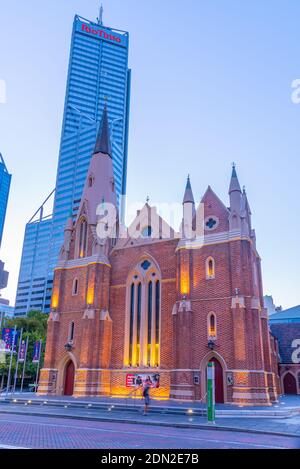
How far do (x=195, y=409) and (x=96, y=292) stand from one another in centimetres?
1417

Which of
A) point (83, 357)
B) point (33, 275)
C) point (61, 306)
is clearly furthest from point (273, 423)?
point (33, 275)

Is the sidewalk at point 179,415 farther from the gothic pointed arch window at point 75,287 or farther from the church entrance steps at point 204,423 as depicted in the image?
the gothic pointed arch window at point 75,287

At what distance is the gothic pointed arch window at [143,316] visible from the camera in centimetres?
3135

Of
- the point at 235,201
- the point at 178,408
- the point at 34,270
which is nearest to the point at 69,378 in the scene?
the point at 178,408

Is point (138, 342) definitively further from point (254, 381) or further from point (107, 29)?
point (107, 29)

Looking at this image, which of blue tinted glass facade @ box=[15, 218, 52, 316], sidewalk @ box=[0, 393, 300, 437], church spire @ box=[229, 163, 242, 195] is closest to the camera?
sidewalk @ box=[0, 393, 300, 437]

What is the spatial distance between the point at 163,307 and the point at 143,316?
2019mm

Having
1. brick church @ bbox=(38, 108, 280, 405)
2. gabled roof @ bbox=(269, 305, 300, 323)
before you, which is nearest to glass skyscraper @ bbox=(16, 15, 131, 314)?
gabled roof @ bbox=(269, 305, 300, 323)

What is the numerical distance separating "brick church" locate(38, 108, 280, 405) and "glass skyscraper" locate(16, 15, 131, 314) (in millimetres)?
98092

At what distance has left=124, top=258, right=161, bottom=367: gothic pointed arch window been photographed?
31.3 metres

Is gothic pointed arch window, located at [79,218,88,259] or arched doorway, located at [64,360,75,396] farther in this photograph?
gothic pointed arch window, located at [79,218,88,259]

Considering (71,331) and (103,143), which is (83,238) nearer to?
(71,331)

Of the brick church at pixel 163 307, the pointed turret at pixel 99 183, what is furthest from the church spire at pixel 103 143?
the brick church at pixel 163 307

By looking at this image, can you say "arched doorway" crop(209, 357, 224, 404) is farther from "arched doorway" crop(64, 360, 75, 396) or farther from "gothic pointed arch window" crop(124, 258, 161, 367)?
"arched doorway" crop(64, 360, 75, 396)
